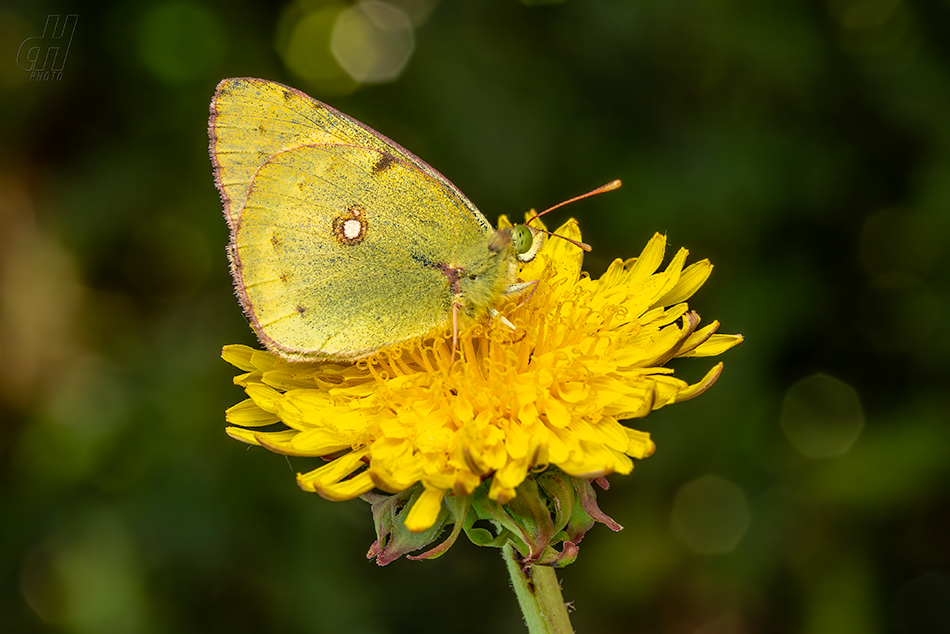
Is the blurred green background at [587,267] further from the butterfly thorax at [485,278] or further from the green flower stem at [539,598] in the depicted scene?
the green flower stem at [539,598]


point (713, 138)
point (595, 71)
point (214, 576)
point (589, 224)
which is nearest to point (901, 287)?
point (713, 138)

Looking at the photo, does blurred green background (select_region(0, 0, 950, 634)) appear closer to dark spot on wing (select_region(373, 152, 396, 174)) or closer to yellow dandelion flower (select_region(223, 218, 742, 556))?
yellow dandelion flower (select_region(223, 218, 742, 556))

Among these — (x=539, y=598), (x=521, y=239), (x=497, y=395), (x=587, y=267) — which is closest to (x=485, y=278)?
(x=521, y=239)

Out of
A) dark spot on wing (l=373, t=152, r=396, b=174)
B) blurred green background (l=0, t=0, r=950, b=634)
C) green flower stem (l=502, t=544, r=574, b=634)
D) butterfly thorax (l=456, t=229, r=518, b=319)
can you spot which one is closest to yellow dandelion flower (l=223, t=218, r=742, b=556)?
butterfly thorax (l=456, t=229, r=518, b=319)

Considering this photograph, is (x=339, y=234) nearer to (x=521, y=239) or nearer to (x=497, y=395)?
(x=521, y=239)

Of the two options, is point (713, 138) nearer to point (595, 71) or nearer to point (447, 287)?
point (595, 71)

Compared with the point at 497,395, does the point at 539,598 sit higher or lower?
lower
